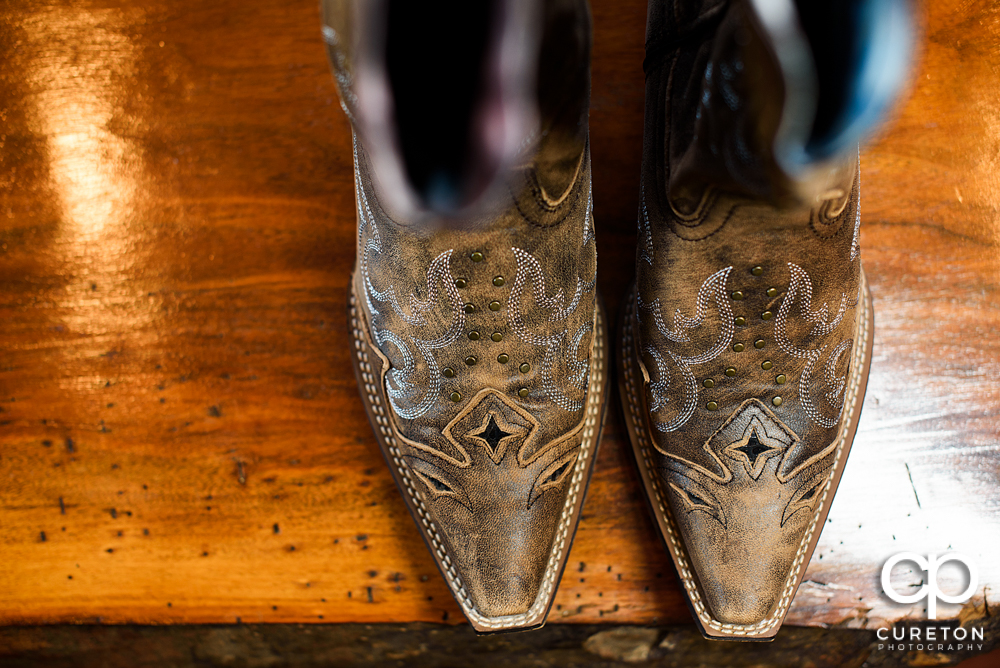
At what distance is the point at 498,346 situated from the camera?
428 mm

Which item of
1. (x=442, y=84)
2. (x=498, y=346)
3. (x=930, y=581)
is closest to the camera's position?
(x=442, y=84)

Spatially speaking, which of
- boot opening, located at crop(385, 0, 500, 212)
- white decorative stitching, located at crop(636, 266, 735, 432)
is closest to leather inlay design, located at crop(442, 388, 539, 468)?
white decorative stitching, located at crop(636, 266, 735, 432)

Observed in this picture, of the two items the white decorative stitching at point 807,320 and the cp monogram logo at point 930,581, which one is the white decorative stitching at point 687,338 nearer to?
the white decorative stitching at point 807,320

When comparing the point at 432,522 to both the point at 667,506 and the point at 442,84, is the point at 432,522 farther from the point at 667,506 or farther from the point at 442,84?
the point at 442,84

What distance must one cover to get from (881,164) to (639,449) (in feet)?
1.26

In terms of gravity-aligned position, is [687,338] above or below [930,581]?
above

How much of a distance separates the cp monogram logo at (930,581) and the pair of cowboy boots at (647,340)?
111 mm

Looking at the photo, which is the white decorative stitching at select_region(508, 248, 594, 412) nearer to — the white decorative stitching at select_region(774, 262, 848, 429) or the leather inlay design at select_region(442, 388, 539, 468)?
the leather inlay design at select_region(442, 388, 539, 468)

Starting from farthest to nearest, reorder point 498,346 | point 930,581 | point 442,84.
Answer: point 930,581
point 498,346
point 442,84

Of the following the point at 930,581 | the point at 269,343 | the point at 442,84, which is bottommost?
the point at 930,581

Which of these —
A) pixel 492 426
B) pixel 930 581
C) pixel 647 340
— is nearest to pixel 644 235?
pixel 647 340

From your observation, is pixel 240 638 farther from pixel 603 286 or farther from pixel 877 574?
pixel 877 574

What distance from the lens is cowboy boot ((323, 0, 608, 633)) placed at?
344 millimetres

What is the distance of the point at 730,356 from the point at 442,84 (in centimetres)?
35
